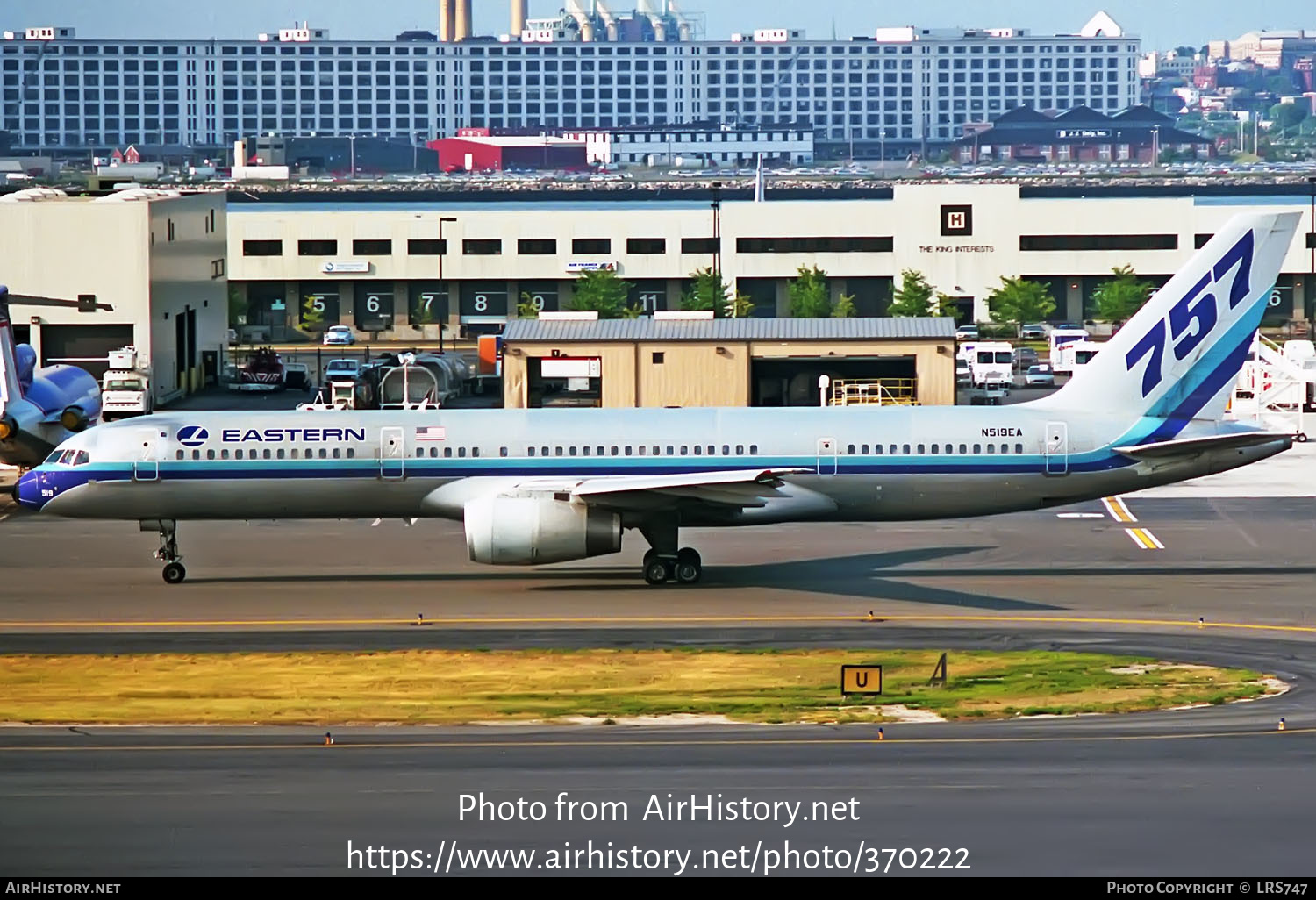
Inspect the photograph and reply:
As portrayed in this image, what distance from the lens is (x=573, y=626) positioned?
140ft

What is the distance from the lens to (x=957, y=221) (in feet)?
429

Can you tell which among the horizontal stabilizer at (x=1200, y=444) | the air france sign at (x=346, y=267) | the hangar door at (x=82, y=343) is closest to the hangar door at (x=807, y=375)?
the hangar door at (x=82, y=343)

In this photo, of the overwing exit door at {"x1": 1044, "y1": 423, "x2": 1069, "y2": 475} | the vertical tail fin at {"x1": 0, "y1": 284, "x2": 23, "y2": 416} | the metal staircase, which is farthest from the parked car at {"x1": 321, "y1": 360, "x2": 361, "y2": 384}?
the overwing exit door at {"x1": 1044, "y1": 423, "x2": 1069, "y2": 475}

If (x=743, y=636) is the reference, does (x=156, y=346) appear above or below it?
above

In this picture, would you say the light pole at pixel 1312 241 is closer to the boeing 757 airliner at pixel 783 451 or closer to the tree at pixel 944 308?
the tree at pixel 944 308

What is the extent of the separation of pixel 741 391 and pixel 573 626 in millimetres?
41397

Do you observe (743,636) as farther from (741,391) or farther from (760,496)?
(741,391)

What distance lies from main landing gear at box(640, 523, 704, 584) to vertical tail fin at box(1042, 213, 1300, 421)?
10196 mm

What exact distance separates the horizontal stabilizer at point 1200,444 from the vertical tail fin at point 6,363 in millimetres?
36083

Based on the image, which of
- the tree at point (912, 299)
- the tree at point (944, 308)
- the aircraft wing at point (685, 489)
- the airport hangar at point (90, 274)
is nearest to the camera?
the aircraft wing at point (685, 489)

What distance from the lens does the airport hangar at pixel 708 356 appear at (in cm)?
8262

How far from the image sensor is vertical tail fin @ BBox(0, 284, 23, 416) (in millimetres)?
63344

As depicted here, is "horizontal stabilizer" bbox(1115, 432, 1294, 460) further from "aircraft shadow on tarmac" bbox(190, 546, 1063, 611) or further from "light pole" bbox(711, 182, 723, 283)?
"light pole" bbox(711, 182, 723, 283)
